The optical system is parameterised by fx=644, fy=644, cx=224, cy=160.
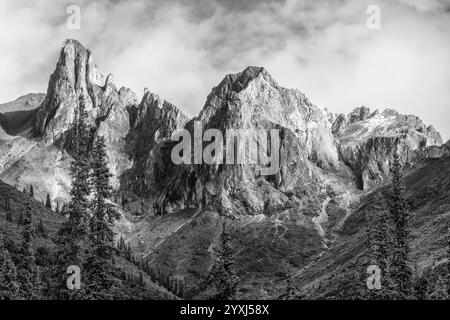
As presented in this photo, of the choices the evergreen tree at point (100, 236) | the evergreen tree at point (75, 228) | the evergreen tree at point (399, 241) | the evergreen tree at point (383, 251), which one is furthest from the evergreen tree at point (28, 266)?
the evergreen tree at point (399, 241)

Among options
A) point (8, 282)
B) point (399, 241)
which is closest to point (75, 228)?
point (8, 282)

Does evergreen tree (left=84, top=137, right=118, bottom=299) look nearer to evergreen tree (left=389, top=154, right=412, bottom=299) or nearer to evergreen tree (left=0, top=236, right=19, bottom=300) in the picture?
evergreen tree (left=0, top=236, right=19, bottom=300)

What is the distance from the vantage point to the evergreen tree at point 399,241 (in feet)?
222

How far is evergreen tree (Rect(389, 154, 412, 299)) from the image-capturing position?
6756cm

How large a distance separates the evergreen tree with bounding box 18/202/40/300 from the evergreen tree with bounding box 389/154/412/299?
39447 millimetres

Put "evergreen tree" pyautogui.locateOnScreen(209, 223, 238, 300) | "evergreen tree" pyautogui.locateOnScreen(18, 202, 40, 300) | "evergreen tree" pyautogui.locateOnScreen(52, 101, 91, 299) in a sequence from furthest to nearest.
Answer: "evergreen tree" pyautogui.locateOnScreen(18, 202, 40, 300) → "evergreen tree" pyautogui.locateOnScreen(209, 223, 238, 300) → "evergreen tree" pyautogui.locateOnScreen(52, 101, 91, 299)

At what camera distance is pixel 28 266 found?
7575 centimetres

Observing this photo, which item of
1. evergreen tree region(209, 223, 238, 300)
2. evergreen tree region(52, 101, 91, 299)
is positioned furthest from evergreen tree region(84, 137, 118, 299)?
evergreen tree region(209, 223, 238, 300)

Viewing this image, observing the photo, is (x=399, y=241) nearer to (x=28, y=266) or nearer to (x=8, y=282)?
(x=28, y=266)

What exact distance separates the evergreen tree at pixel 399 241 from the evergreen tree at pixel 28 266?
A: 3945 cm
